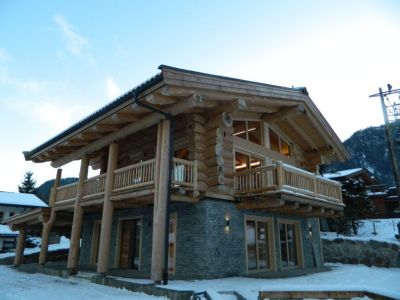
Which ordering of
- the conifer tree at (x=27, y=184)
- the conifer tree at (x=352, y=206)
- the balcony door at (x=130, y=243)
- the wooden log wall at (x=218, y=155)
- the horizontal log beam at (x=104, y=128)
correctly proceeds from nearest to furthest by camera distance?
the wooden log wall at (x=218, y=155)
the horizontal log beam at (x=104, y=128)
the balcony door at (x=130, y=243)
the conifer tree at (x=352, y=206)
the conifer tree at (x=27, y=184)

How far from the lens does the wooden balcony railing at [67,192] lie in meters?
14.4

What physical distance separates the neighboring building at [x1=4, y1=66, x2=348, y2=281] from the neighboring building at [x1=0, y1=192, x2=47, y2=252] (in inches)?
784

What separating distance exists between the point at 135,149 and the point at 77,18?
28.2ft

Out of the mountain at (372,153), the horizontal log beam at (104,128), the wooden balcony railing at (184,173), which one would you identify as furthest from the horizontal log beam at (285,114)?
the mountain at (372,153)

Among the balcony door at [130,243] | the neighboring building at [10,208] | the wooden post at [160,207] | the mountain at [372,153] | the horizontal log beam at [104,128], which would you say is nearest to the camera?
the wooden post at [160,207]

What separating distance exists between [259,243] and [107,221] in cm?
631

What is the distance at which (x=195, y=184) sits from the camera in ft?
33.9

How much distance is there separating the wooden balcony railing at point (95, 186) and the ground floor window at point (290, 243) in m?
8.26

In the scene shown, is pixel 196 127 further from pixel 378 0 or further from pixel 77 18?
pixel 77 18

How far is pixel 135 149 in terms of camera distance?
46.3 ft

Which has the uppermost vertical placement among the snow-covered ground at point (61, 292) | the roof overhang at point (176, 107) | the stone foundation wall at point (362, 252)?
the roof overhang at point (176, 107)

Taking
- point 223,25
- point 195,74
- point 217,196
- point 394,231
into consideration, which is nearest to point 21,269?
point 217,196

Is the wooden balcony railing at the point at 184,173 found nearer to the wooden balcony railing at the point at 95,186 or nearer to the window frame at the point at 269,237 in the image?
the window frame at the point at 269,237

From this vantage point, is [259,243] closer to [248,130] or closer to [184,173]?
[184,173]
